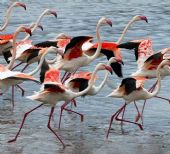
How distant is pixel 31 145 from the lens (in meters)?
10.5

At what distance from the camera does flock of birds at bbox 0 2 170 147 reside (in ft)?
36.0

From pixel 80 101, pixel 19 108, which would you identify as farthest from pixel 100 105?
pixel 19 108

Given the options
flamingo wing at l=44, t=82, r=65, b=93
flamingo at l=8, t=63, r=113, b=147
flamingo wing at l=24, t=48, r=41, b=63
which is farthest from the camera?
flamingo wing at l=24, t=48, r=41, b=63

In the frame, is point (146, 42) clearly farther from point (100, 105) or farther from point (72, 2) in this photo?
point (72, 2)

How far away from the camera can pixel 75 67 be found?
526 inches

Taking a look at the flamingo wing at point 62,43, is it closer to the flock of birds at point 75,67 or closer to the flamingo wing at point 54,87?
the flock of birds at point 75,67

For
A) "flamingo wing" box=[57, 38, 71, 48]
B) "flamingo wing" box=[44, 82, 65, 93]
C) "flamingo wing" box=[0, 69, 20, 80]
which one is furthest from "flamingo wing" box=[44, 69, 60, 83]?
"flamingo wing" box=[57, 38, 71, 48]

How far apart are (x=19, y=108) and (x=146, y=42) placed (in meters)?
2.36

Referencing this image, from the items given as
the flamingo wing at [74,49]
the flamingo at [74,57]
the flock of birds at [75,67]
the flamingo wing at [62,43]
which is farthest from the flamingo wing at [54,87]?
the flamingo wing at [62,43]

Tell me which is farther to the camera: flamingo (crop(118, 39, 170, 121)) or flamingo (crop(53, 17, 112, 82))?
flamingo (crop(53, 17, 112, 82))

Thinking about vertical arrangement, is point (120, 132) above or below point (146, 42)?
below

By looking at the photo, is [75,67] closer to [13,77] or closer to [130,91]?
[130,91]

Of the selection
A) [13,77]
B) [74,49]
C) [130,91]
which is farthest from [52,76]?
[74,49]

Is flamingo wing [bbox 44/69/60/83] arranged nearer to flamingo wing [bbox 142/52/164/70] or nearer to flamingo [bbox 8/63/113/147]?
flamingo [bbox 8/63/113/147]
